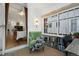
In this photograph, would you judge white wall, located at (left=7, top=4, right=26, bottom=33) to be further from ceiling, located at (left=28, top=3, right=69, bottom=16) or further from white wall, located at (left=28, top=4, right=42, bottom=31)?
ceiling, located at (left=28, top=3, right=69, bottom=16)

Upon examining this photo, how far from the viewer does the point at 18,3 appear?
2275 millimetres

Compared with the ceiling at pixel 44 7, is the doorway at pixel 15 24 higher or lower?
lower

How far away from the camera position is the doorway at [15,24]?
2.24m

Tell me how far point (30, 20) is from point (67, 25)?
633mm

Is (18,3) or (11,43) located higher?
(18,3)

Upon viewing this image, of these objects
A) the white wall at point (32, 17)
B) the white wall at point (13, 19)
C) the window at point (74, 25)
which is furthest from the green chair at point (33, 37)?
the window at point (74, 25)

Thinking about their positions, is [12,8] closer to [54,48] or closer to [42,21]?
[42,21]

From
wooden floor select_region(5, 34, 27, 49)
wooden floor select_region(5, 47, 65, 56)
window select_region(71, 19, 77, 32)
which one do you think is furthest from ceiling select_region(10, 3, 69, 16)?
wooden floor select_region(5, 47, 65, 56)

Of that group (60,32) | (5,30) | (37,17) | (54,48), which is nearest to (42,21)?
(37,17)

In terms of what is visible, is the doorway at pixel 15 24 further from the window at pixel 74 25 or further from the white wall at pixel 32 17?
the window at pixel 74 25

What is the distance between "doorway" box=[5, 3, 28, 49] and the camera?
7.36 feet

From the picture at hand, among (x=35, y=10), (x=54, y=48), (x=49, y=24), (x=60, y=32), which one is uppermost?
(x=35, y=10)

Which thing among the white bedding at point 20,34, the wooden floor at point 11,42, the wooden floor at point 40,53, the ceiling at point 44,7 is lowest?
the wooden floor at point 40,53

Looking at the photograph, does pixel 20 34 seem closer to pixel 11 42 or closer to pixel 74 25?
pixel 11 42
